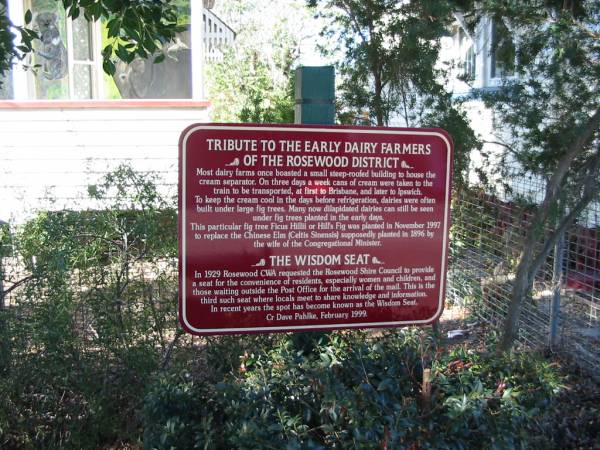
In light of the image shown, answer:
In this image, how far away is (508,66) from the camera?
4.83m

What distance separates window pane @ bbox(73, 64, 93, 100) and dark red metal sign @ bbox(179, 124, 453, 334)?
6.90 metres

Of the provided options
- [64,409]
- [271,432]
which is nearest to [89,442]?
[64,409]

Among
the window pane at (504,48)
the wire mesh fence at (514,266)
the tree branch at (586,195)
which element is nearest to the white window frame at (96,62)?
the wire mesh fence at (514,266)

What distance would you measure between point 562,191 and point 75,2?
3331mm

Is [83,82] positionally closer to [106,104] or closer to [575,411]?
[106,104]

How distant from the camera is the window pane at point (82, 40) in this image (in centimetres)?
926

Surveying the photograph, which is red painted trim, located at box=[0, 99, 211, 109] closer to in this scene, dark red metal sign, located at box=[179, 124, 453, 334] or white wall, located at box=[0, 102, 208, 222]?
white wall, located at box=[0, 102, 208, 222]

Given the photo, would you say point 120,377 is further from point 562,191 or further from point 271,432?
point 562,191

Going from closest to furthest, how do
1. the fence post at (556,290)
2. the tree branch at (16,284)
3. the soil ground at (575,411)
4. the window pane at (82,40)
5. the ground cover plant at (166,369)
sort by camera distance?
1. the ground cover plant at (166,369)
2. the tree branch at (16,284)
3. the soil ground at (575,411)
4. the fence post at (556,290)
5. the window pane at (82,40)

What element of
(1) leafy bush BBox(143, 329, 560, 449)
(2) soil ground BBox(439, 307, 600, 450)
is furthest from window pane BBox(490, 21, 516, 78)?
(1) leafy bush BBox(143, 329, 560, 449)

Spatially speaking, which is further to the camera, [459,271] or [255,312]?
[459,271]

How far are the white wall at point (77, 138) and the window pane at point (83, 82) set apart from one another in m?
0.58

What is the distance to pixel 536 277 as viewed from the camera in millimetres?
6438

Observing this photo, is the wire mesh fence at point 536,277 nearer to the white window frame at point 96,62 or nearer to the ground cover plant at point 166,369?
the ground cover plant at point 166,369
